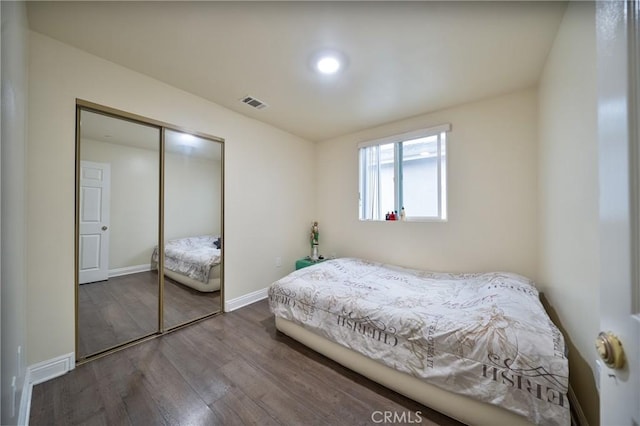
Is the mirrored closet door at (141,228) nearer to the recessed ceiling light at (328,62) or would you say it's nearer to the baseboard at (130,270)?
the baseboard at (130,270)

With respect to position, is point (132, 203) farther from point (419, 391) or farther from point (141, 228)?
point (419, 391)

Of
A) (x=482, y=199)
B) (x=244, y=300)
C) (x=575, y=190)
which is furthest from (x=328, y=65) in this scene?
(x=244, y=300)

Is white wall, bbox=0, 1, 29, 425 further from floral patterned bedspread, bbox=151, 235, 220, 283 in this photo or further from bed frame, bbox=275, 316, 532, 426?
bed frame, bbox=275, 316, 532, 426

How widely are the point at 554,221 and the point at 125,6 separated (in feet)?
11.1

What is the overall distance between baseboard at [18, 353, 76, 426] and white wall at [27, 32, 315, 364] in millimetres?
48

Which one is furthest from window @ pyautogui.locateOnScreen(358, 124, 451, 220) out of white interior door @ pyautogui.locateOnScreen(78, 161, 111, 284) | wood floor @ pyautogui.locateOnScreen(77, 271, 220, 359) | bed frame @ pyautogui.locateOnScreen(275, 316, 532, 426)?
white interior door @ pyautogui.locateOnScreen(78, 161, 111, 284)

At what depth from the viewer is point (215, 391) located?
157 cm

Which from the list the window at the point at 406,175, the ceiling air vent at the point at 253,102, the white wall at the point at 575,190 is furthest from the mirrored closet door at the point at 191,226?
the white wall at the point at 575,190

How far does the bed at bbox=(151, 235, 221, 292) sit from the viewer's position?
8.01 ft

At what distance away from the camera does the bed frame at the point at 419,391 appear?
4.12ft

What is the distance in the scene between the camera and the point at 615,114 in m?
0.51

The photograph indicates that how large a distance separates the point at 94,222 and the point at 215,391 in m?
1.77

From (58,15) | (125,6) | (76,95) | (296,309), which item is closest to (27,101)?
(76,95)

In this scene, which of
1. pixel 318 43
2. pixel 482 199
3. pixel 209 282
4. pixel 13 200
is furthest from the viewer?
pixel 209 282
